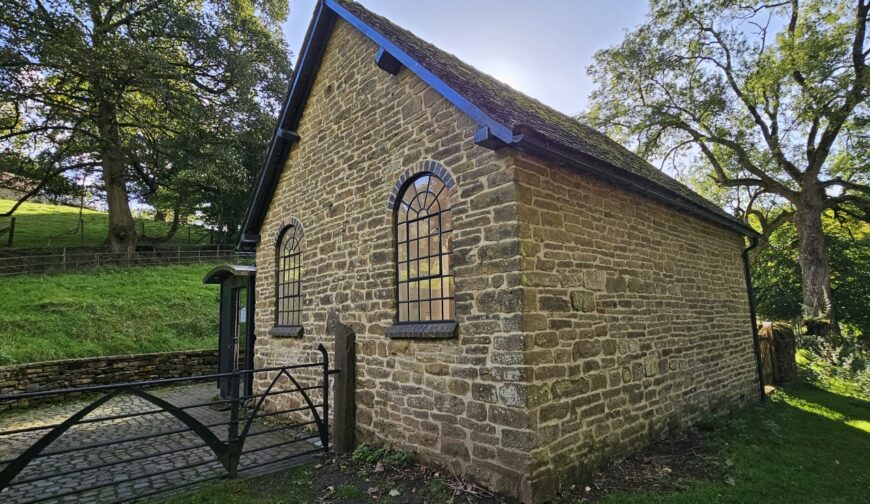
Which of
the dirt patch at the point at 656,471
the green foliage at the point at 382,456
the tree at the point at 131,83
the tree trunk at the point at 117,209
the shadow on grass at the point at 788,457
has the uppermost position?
the tree at the point at 131,83

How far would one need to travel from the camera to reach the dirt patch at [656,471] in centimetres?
502

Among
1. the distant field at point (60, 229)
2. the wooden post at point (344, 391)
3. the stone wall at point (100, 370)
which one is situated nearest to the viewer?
the wooden post at point (344, 391)

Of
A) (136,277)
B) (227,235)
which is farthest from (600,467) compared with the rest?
(227,235)

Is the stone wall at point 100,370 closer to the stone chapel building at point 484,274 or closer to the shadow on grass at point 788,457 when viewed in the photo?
the stone chapel building at point 484,274

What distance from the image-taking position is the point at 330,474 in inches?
229

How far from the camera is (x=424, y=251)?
6.07 m

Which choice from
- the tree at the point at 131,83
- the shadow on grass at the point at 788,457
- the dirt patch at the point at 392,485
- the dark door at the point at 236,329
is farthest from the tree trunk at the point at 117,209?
the shadow on grass at the point at 788,457

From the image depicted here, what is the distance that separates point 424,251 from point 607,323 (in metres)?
2.62

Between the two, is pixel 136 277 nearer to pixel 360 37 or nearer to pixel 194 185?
pixel 194 185

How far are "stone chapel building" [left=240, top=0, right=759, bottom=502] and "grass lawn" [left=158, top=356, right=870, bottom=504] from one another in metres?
0.32

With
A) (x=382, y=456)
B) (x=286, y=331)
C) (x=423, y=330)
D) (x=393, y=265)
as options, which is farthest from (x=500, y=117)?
(x=286, y=331)

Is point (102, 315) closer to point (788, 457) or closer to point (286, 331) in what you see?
point (286, 331)

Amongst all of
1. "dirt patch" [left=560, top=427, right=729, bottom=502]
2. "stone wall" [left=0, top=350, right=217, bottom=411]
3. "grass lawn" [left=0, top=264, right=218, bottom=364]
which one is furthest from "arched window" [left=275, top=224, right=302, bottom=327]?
"grass lawn" [left=0, top=264, right=218, bottom=364]

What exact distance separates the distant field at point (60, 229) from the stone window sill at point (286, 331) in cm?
2261
